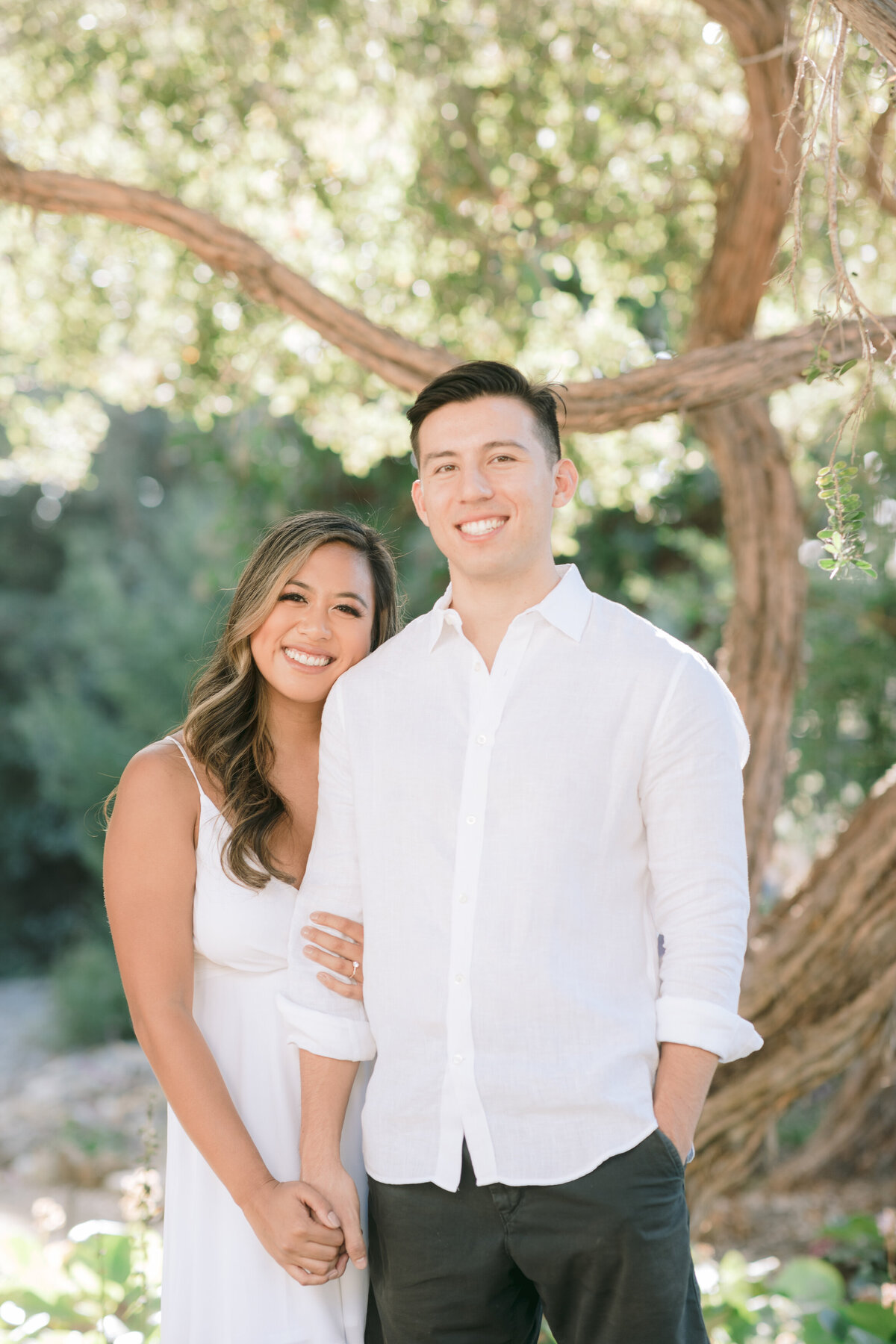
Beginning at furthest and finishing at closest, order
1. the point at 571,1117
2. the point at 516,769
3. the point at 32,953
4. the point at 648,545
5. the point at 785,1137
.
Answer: the point at 32,953 → the point at 648,545 → the point at 785,1137 → the point at 516,769 → the point at 571,1117

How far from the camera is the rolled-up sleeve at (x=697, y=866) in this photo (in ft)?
5.62

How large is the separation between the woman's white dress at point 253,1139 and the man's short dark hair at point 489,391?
0.82m

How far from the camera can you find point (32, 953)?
37.8 feet

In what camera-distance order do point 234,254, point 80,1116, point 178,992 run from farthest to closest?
point 80,1116, point 234,254, point 178,992

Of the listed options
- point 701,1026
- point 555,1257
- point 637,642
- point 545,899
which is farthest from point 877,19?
point 555,1257

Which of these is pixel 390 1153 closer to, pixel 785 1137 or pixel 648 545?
pixel 785 1137

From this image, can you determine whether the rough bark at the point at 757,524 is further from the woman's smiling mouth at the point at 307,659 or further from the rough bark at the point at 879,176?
the woman's smiling mouth at the point at 307,659

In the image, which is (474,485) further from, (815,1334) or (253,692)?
(815,1334)

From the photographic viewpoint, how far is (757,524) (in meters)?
3.52

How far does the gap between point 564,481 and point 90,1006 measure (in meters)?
7.81

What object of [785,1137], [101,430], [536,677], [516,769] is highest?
[101,430]

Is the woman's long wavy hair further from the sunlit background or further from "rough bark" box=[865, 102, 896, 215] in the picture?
"rough bark" box=[865, 102, 896, 215]

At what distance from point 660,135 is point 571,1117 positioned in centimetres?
368

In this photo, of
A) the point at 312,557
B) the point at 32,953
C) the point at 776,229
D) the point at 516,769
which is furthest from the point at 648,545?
the point at 32,953
